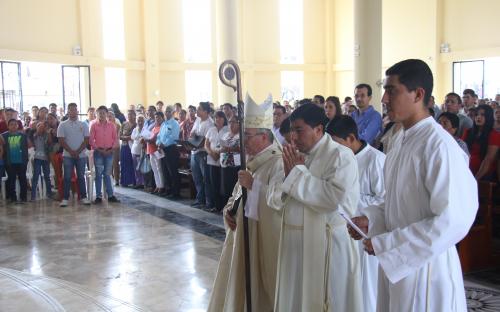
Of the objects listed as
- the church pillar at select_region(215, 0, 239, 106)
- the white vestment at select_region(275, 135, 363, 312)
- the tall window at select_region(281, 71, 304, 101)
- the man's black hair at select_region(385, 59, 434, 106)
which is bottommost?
the white vestment at select_region(275, 135, 363, 312)

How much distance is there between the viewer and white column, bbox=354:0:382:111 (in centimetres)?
1155

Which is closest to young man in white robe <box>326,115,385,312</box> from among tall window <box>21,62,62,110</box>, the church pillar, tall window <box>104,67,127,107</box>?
the church pillar

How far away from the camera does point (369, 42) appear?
37.9 feet

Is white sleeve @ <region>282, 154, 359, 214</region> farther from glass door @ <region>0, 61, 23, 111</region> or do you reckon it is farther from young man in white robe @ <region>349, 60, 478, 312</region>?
glass door @ <region>0, 61, 23, 111</region>

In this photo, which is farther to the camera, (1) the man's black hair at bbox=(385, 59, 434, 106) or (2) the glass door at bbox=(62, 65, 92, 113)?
(2) the glass door at bbox=(62, 65, 92, 113)

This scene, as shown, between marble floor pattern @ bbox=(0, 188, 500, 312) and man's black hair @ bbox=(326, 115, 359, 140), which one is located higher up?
man's black hair @ bbox=(326, 115, 359, 140)

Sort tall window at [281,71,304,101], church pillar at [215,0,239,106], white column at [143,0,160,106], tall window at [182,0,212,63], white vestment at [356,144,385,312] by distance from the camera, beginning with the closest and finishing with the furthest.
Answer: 1. white vestment at [356,144,385,312]
2. church pillar at [215,0,239,106]
3. white column at [143,0,160,106]
4. tall window at [182,0,212,63]
5. tall window at [281,71,304,101]

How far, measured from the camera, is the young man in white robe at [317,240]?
329 centimetres

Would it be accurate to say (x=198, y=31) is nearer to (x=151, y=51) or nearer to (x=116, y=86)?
(x=151, y=51)

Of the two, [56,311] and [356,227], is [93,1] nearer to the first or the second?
[56,311]

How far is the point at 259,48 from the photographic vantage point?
2331 centimetres

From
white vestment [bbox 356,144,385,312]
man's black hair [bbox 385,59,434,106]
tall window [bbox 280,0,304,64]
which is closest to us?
man's black hair [bbox 385,59,434,106]

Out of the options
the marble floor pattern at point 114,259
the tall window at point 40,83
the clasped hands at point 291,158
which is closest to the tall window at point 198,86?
the tall window at point 40,83

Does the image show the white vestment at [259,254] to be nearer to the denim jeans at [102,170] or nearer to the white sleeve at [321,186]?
the white sleeve at [321,186]
